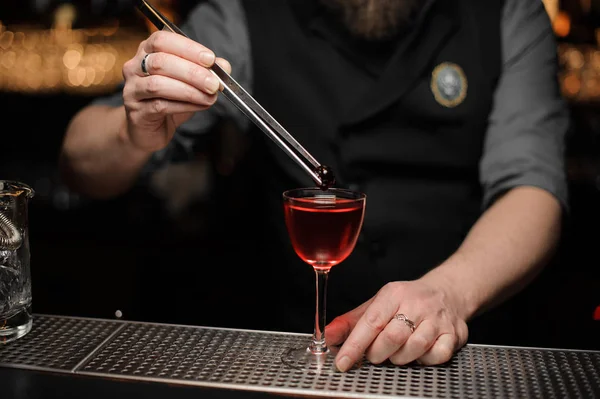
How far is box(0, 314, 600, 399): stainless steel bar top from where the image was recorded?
111 cm

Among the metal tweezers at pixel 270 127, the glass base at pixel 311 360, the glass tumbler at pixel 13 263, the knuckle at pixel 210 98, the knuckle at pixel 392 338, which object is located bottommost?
the glass base at pixel 311 360

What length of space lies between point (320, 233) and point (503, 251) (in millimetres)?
825

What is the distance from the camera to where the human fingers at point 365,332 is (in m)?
1.18

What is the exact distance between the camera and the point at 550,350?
1.30m

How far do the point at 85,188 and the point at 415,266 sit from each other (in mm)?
1217

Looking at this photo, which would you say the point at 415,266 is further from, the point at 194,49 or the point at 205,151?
the point at 194,49

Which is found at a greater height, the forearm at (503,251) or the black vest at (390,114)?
the black vest at (390,114)

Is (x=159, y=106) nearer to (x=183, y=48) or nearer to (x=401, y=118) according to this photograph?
(x=183, y=48)

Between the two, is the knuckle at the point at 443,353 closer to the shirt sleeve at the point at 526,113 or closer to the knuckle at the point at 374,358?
the knuckle at the point at 374,358

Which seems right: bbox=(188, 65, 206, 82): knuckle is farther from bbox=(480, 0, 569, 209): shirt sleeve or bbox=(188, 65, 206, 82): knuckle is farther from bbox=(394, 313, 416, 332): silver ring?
bbox=(480, 0, 569, 209): shirt sleeve

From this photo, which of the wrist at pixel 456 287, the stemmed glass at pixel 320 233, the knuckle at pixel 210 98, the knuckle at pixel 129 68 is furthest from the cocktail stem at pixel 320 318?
the knuckle at pixel 129 68

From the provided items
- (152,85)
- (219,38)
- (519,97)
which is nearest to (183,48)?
(152,85)

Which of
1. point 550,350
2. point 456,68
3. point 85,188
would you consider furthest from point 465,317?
point 85,188

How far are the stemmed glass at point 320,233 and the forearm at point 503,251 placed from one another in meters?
0.36
